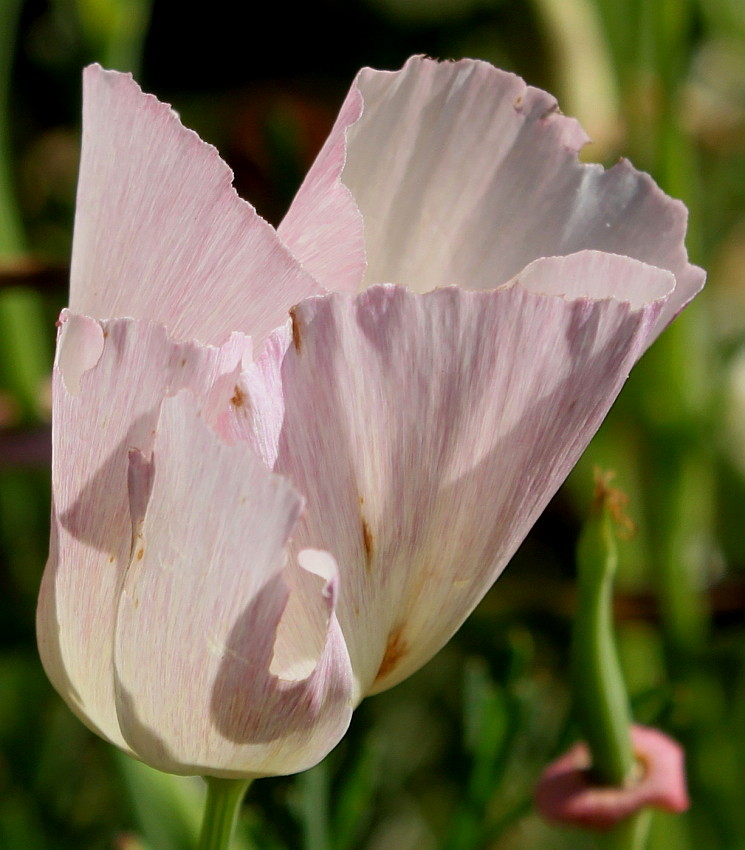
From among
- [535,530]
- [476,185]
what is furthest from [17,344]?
[535,530]

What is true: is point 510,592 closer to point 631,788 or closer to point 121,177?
point 631,788

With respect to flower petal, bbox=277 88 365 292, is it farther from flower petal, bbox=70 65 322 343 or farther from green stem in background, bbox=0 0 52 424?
green stem in background, bbox=0 0 52 424

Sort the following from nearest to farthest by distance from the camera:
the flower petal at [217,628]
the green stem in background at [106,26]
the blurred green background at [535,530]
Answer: the flower petal at [217,628], the blurred green background at [535,530], the green stem in background at [106,26]

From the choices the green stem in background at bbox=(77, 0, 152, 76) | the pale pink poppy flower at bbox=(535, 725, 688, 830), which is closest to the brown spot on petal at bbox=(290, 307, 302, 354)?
the pale pink poppy flower at bbox=(535, 725, 688, 830)

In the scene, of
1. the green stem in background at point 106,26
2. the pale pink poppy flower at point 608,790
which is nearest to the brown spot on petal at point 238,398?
the pale pink poppy flower at point 608,790

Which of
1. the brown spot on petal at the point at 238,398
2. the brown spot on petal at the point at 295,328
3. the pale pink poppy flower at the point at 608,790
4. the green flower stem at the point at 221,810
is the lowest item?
the pale pink poppy flower at the point at 608,790

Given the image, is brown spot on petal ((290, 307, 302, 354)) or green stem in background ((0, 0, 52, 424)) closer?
brown spot on petal ((290, 307, 302, 354))

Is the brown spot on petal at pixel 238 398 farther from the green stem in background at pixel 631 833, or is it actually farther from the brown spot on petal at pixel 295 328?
the green stem in background at pixel 631 833
